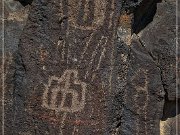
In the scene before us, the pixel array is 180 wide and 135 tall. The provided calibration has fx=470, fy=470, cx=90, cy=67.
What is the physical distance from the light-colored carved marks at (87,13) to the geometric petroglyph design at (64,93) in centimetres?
18

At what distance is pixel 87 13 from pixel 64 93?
1.00ft

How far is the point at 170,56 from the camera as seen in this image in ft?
6.09

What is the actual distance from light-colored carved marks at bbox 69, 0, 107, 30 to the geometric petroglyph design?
0.18 m

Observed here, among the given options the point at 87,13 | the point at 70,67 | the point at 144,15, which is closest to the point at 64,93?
the point at 70,67

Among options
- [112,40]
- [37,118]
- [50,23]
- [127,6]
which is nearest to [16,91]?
[37,118]

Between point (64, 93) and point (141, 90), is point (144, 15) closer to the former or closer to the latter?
point (141, 90)

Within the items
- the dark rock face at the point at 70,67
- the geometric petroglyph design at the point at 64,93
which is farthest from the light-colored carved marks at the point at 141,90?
the geometric petroglyph design at the point at 64,93

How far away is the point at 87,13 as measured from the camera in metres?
1.72

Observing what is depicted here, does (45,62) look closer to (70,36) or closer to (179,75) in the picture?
(70,36)

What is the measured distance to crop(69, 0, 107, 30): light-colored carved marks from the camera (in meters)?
1.71

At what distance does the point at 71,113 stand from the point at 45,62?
210mm

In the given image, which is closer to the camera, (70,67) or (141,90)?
(70,67)

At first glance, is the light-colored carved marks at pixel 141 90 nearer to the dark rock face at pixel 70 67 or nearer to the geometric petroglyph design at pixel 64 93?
the dark rock face at pixel 70 67

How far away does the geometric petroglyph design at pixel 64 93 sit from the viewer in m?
1.73
